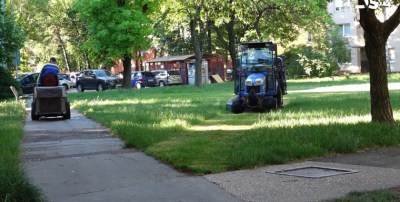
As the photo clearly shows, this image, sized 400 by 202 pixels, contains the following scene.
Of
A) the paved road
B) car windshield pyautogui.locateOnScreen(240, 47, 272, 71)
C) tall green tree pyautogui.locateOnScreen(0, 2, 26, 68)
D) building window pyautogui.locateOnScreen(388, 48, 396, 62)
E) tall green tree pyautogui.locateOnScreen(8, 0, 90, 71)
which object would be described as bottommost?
the paved road

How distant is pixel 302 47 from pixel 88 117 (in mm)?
40732

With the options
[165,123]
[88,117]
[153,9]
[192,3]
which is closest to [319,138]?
[165,123]

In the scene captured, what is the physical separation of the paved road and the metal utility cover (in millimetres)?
1327

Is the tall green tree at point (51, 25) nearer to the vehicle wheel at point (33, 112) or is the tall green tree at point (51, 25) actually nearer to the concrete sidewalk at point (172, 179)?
the vehicle wheel at point (33, 112)

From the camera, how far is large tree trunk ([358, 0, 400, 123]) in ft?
42.3

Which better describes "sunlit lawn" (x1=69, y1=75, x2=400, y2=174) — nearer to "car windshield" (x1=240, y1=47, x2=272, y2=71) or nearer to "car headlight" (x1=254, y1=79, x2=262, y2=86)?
"car headlight" (x1=254, y1=79, x2=262, y2=86)

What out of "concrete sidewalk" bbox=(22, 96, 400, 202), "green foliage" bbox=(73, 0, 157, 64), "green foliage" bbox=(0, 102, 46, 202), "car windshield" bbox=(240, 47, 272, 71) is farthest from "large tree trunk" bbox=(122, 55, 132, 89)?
"concrete sidewalk" bbox=(22, 96, 400, 202)

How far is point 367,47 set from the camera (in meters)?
13.1

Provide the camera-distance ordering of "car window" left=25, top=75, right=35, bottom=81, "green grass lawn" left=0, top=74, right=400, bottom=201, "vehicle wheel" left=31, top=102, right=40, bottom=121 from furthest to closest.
Answer: "car window" left=25, top=75, right=35, bottom=81 < "vehicle wheel" left=31, top=102, right=40, bottom=121 < "green grass lawn" left=0, top=74, right=400, bottom=201

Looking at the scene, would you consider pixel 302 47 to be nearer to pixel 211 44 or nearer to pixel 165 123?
pixel 211 44

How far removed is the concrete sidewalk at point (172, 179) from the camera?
7746 millimetres

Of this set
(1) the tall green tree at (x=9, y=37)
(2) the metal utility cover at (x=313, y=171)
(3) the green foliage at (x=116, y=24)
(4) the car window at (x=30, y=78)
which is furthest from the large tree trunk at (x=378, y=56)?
(4) the car window at (x=30, y=78)

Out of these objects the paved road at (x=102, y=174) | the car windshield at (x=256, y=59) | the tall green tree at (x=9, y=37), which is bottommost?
the paved road at (x=102, y=174)

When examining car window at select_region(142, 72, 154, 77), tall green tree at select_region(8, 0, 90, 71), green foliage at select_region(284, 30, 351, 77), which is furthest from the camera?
tall green tree at select_region(8, 0, 90, 71)
